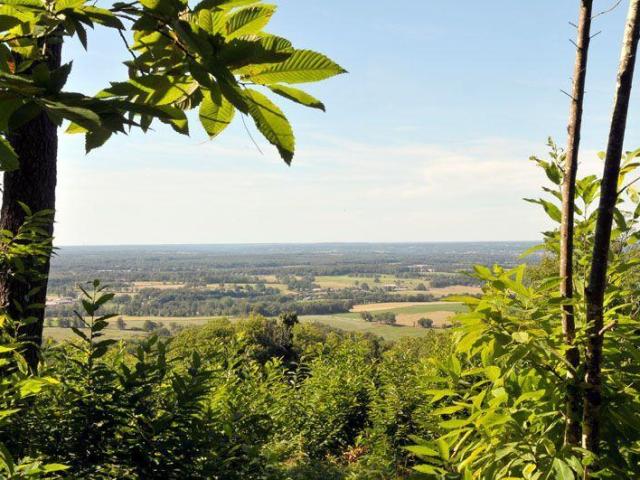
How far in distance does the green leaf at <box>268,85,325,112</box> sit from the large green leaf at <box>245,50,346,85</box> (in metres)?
0.02

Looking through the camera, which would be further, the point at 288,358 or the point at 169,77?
the point at 288,358

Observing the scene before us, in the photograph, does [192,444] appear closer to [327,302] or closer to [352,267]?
[327,302]

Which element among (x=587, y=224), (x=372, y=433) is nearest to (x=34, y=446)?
(x=587, y=224)

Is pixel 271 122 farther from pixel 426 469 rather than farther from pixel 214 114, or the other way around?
pixel 426 469

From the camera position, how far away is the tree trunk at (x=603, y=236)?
121 cm

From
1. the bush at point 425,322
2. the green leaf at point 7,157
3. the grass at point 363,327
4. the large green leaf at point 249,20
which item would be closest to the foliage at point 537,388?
the large green leaf at point 249,20

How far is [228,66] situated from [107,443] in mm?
2700

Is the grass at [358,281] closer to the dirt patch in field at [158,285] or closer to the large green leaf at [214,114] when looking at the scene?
the dirt patch in field at [158,285]

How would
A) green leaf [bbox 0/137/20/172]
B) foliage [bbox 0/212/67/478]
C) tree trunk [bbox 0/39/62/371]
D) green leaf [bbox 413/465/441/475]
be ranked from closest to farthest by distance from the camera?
1. green leaf [bbox 0/137/20/172]
2. green leaf [bbox 413/465/441/475]
3. foliage [bbox 0/212/67/478]
4. tree trunk [bbox 0/39/62/371]

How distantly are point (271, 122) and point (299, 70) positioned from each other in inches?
3.9

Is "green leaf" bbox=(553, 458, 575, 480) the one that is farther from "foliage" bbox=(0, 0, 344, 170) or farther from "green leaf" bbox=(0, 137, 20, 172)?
"green leaf" bbox=(0, 137, 20, 172)

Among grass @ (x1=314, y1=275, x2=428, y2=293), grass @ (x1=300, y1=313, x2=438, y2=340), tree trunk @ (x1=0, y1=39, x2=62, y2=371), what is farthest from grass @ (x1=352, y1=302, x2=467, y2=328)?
tree trunk @ (x1=0, y1=39, x2=62, y2=371)

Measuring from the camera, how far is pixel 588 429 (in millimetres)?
1351

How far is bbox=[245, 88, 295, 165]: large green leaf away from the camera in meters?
0.80
